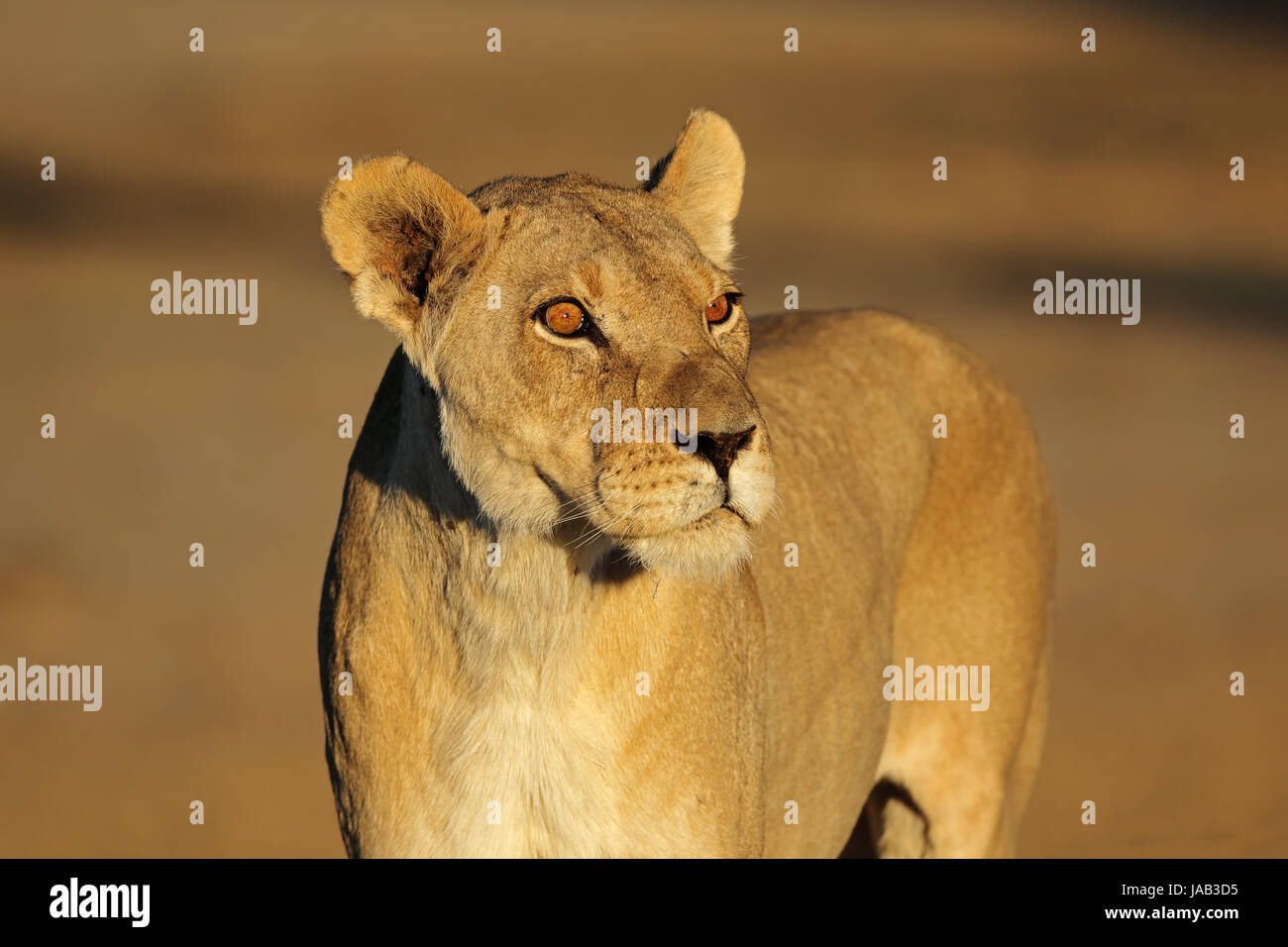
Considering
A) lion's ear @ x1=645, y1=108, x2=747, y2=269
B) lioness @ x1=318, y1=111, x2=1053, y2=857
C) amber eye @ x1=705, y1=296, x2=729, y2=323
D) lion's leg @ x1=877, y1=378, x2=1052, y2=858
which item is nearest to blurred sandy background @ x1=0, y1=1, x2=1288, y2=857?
lion's leg @ x1=877, y1=378, x2=1052, y2=858

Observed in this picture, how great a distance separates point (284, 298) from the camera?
17328 millimetres

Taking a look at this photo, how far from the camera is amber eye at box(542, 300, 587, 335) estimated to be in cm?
457

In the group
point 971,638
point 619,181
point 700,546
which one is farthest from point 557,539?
point 619,181

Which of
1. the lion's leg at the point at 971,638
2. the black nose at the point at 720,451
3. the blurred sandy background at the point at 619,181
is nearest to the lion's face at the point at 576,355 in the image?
the black nose at the point at 720,451

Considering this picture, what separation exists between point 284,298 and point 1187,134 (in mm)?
11663

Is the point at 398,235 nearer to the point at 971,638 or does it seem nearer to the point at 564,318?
the point at 564,318

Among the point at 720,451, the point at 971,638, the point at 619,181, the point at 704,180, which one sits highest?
the point at 619,181

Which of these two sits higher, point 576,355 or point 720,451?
point 576,355

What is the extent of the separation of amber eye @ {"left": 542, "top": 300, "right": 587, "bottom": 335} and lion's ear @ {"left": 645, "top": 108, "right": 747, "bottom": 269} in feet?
2.94

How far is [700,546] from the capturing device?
4.41m

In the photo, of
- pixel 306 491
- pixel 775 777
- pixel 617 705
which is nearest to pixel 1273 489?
pixel 306 491

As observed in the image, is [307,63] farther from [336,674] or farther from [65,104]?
[336,674]

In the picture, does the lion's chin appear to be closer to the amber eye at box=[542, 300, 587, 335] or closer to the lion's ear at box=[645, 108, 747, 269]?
the amber eye at box=[542, 300, 587, 335]

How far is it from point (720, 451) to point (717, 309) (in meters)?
0.67
